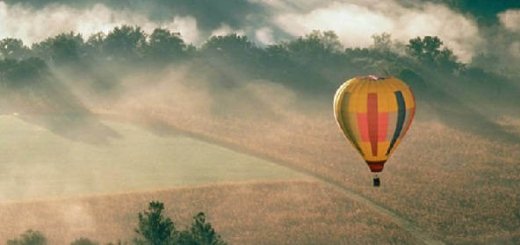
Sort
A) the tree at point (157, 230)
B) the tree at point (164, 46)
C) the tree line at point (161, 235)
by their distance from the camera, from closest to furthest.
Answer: the tree line at point (161, 235)
the tree at point (157, 230)
the tree at point (164, 46)

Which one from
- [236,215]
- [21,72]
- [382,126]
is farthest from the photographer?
[21,72]

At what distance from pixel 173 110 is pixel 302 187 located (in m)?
34.6

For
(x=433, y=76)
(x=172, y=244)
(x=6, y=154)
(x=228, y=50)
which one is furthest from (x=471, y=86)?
(x=172, y=244)

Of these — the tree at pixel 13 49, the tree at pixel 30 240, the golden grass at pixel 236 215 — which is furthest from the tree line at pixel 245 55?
the tree at pixel 30 240

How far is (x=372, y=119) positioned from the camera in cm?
6650

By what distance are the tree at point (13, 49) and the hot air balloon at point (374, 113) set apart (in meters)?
99.2

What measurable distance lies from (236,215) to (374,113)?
22.5 metres

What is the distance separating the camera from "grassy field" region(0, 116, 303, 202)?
91.6m

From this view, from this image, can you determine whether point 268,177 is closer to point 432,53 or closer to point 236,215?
point 236,215

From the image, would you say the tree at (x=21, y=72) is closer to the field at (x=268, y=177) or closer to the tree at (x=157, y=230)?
the field at (x=268, y=177)

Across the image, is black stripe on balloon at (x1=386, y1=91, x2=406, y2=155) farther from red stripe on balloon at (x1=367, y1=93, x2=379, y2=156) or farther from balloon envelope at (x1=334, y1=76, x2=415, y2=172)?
red stripe on balloon at (x1=367, y1=93, x2=379, y2=156)

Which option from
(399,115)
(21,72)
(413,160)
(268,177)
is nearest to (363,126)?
(399,115)

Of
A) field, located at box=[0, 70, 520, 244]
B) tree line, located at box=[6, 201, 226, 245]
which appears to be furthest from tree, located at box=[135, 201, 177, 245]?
field, located at box=[0, 70, 520, 244]

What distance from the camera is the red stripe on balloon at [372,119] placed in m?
65.9
